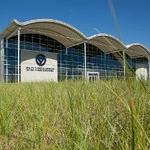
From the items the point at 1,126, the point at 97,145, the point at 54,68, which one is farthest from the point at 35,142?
the point at 54,68

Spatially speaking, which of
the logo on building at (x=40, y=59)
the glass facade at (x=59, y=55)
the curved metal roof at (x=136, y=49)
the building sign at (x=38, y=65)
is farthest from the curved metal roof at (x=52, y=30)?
the curved metal roof at (x=136, y=49)

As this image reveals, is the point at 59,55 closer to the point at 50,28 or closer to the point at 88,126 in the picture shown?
the point at 50,28

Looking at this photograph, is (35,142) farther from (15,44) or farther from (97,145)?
(15,44)

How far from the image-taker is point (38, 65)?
3023 cm

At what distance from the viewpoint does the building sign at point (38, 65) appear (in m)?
28.9

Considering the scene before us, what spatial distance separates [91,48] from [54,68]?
20.2 ft

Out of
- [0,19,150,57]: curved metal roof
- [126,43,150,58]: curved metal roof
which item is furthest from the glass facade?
[126,43,150,58]: curved metal roof

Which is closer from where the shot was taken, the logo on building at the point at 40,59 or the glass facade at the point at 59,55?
the glass facade at the point at 59,55

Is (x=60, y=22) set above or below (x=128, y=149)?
above

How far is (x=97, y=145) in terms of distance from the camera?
40.7 inches

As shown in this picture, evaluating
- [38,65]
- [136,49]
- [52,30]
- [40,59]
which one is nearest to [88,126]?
[38,65]

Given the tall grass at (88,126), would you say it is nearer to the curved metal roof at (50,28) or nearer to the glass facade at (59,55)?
the glass facade at (59,55)

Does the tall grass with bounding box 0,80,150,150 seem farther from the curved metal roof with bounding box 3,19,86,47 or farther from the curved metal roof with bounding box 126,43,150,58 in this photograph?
the curved metal roof with bounding box 126,43,150,58

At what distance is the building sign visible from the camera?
28.9 m
